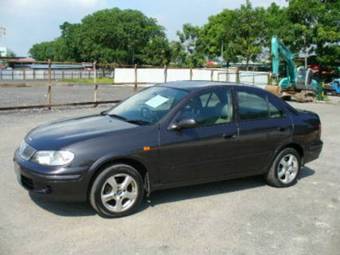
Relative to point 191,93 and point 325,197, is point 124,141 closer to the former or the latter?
→ point 191,93

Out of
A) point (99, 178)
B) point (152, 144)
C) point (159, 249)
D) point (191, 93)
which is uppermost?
point (191, 93)

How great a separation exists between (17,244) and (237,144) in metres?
2.96

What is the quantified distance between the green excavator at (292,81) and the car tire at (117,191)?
1866 cm

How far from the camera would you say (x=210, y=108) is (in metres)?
5.68

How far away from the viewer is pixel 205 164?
5.53 metres

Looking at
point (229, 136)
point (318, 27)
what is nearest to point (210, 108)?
point (229, 136)

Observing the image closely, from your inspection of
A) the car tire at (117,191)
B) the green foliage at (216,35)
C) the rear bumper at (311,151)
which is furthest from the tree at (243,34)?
the car tire at (117,191)

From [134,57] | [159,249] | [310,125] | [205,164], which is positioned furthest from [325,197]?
[134,57]

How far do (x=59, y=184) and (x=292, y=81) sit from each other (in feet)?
70.3

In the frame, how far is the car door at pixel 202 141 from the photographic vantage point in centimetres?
525

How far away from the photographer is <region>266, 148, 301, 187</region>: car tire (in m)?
6.32

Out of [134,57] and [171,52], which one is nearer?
[171,52]

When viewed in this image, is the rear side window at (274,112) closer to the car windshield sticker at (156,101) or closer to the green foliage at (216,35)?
the car windshield sticker at (156,101)

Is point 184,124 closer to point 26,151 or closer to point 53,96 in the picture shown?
point 26,151
